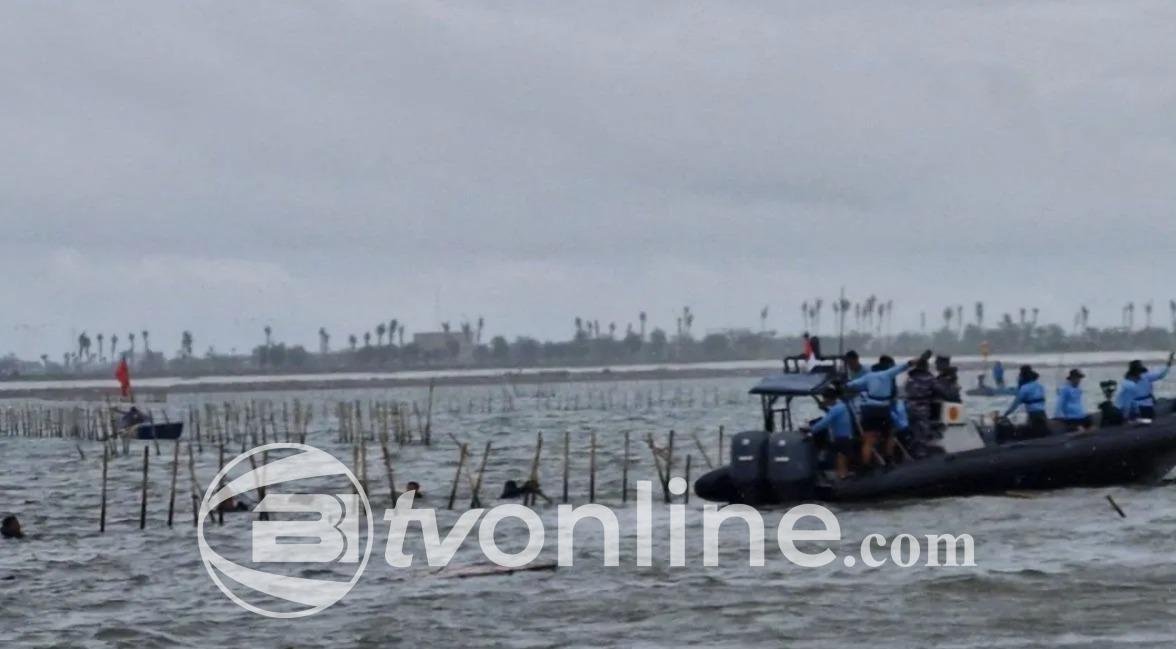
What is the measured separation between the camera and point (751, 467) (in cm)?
2903

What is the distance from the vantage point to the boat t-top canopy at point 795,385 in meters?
28.4

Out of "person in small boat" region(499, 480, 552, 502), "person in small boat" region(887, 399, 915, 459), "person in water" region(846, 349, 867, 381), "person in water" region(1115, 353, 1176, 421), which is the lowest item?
"person in small boat" region(499, 480, 552, 502)

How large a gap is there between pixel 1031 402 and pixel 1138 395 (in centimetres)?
215

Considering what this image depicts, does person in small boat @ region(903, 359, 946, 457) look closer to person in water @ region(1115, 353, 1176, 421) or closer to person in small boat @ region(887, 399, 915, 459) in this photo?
person in small boat @ region(887, 399, 915, 459)

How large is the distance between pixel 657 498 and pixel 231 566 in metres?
10.5

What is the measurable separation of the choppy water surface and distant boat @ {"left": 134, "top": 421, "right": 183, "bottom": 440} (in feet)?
106

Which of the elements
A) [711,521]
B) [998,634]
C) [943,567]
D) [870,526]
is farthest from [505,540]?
[998,634]

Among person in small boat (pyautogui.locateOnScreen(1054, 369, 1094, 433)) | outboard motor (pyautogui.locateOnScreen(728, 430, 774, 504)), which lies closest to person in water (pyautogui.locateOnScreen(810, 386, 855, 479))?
outboard motor (pyautogui.locateOnScreen(728, 430, 774, 504))

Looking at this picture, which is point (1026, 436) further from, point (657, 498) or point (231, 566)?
point (231, 566)

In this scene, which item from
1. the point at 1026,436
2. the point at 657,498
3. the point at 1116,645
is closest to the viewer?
the point at 1116,645

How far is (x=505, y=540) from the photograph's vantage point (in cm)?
2808
